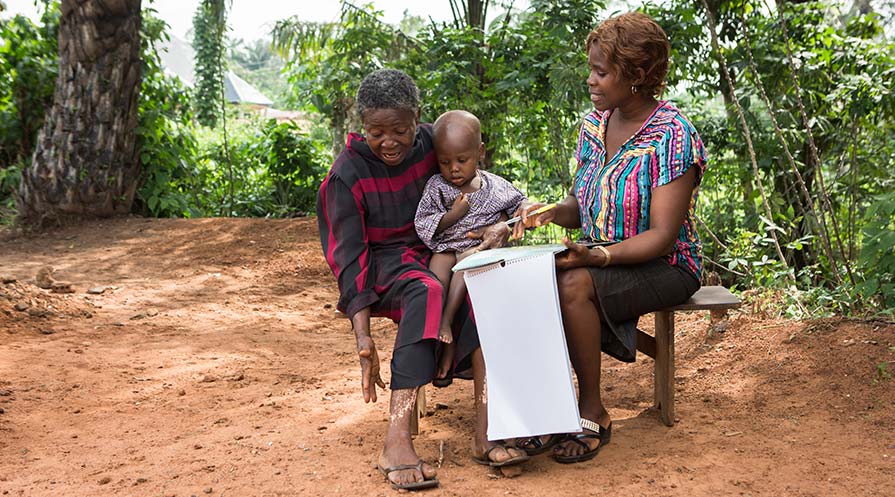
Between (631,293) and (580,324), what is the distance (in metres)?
0.23

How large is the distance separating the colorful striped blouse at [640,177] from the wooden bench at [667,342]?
0.13m

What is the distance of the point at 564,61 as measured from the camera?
632 cm

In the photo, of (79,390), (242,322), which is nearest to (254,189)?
(242,322)

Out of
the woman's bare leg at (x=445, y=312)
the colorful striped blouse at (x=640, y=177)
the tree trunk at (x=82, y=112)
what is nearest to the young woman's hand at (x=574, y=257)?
the colorful striped blouse at (x=640, y=177)

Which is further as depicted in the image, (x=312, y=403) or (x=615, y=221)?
(x=312, y=403)

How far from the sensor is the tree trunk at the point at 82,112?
786 centimetres

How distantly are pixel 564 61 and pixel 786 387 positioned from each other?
11.2 feet

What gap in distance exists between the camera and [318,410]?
12.0ft

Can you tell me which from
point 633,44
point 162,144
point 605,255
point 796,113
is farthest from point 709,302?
point 162,144

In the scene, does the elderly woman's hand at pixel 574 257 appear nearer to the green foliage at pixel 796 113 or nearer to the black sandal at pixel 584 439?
the black sandal at pixel 584 439

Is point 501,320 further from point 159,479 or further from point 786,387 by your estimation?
point 786,387

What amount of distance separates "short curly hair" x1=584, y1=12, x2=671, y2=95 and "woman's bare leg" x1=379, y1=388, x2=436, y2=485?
1376 mm

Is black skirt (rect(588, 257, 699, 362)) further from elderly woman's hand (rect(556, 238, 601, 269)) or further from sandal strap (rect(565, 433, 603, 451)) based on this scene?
sandal strap (rect(565, 433, 603, 451))

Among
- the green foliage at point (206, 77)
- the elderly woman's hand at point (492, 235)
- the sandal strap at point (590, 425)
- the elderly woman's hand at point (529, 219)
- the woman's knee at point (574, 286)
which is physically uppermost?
the green foliage at point (206, 77)
